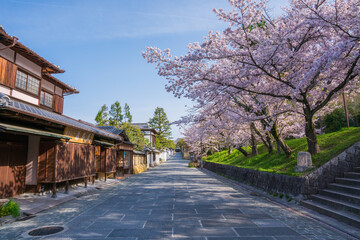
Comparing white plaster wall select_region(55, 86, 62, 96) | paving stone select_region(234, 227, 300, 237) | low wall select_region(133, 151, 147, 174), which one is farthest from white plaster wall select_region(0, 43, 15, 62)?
low wall select_region(133, 151, 147, 174)

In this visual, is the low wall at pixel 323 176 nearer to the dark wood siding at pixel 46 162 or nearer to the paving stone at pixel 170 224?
the paving stone at pixel 170 224

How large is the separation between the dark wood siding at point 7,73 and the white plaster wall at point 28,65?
826 millimetres

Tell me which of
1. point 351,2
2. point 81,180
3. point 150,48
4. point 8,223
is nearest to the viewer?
point 8,223

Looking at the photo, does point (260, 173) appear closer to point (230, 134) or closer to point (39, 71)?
point (230, 134)

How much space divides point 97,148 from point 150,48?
9.29 meters

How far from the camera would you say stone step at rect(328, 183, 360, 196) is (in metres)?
7.76

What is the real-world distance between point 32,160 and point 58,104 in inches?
237

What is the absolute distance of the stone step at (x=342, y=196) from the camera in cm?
731

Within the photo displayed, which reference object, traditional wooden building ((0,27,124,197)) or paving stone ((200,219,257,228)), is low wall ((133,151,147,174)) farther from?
paving stone ((200,219,257,228))

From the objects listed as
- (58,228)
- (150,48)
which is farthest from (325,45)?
(58,228)

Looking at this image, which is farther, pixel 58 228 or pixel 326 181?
pixel 326 181

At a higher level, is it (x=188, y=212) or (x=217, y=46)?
(x=217, y=46)

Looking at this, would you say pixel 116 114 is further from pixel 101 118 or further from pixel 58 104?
pixel 58 104

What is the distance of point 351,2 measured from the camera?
8.01 metres
